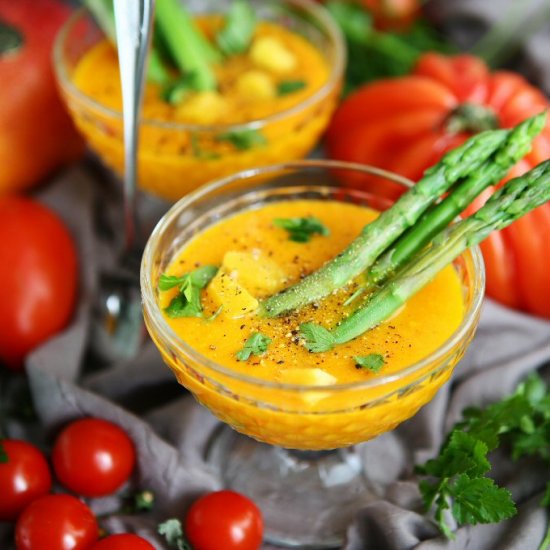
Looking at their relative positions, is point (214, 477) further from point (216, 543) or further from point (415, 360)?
point (415, 360)

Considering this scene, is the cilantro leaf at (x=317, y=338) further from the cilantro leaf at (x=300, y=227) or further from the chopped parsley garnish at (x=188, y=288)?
the cilantro leaf at (x=300, y=227)

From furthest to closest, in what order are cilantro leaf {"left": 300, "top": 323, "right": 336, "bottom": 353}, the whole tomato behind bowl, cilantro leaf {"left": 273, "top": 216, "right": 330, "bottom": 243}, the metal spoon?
the whole tomato behind bowl, the metal spoon, cilantro leaf {"left": 273, "top": 216, "right": 330, "bottom": 243}, cilantro leaf {"left": 300, "top": 323, "right": 336, "bottom": 353}

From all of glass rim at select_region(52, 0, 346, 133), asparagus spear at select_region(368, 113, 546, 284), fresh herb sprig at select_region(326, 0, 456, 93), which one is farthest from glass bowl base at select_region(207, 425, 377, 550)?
fresh herb sprig at select_region(326, 0, 456, 93)

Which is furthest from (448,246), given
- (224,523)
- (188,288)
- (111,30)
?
(111,30)

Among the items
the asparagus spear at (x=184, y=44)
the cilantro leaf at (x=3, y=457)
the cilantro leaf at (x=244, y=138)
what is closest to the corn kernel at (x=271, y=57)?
the asparagus spear at (x=184, y=44)

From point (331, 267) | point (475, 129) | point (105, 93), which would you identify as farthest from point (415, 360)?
point (105, 93)

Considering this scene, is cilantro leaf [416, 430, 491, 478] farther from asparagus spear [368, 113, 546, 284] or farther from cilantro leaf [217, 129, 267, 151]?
cilantro leaf [217, 129, 267, 151]
